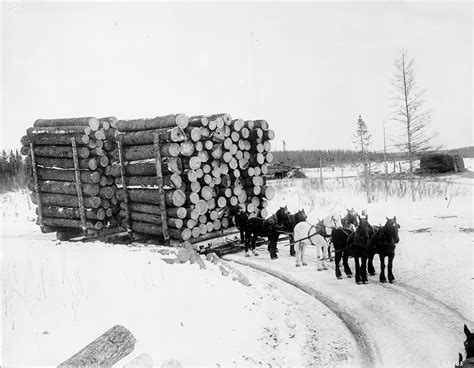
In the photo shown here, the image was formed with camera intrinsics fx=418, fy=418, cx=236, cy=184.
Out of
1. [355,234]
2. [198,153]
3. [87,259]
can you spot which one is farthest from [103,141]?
[355,234]

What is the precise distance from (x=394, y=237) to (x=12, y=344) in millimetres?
7164

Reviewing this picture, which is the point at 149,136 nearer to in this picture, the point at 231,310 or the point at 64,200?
the point at 64,200

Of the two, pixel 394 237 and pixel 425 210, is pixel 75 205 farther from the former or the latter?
pixel 425 210

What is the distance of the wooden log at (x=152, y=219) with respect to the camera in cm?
1227

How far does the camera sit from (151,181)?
13.1 m

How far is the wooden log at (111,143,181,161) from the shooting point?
1212 cm

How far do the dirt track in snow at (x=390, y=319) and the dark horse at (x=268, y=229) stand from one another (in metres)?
1.76

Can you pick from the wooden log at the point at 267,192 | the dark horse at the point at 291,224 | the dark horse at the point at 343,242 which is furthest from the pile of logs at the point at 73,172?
the dark horse at the point at 343,242

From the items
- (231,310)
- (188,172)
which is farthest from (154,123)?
(231,310)

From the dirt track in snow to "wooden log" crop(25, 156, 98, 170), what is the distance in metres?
7.70

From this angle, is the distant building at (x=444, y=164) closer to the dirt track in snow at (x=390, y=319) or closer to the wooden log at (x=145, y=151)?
the wooden log at (x=145, y=151)

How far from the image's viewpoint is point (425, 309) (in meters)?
7.42

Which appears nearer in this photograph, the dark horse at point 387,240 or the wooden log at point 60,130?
the dark horse at point 387,240

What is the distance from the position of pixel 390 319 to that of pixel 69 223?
11.7m
